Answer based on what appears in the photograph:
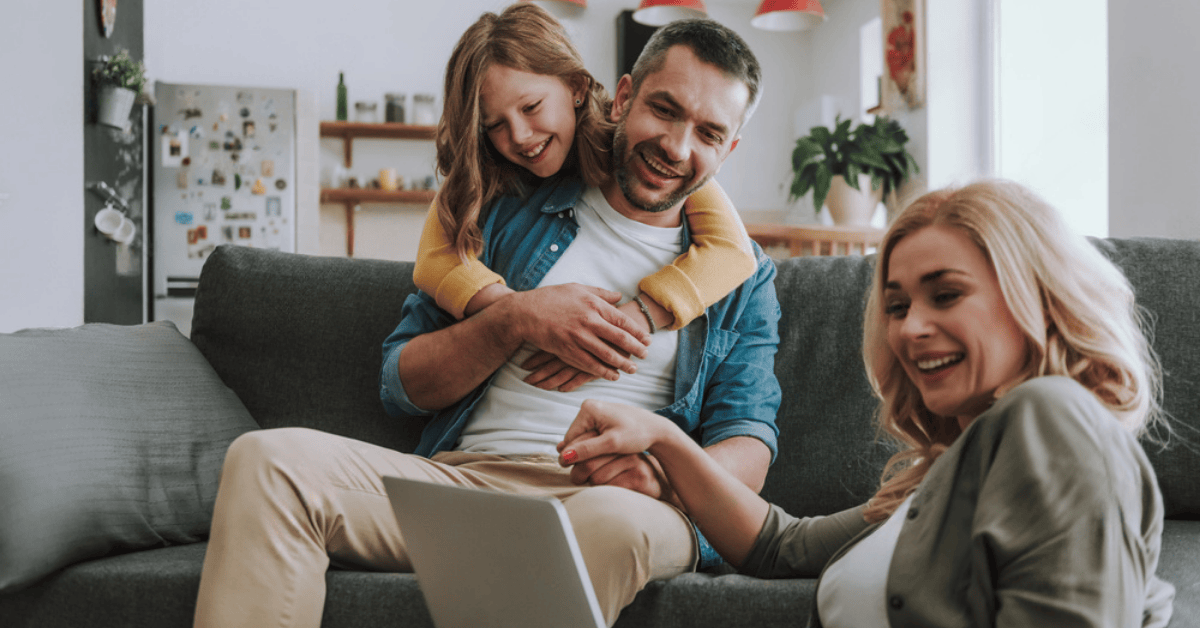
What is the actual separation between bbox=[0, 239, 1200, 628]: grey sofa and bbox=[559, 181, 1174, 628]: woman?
0.37 metres

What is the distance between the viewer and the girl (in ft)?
4.37

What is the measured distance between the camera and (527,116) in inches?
54.9

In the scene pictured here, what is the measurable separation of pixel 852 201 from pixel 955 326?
3.50 m

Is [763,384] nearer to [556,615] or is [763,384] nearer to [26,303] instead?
[556,615]

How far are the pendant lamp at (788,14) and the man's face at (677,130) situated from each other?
2492 mm

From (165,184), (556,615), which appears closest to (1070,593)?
(556,615)

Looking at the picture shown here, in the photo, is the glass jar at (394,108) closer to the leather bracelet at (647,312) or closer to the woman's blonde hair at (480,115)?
the woman's blonde hair at (480,115)

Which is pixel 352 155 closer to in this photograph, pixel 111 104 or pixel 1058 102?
pixel 111 104

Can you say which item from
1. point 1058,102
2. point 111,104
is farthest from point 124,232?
point 1058,102

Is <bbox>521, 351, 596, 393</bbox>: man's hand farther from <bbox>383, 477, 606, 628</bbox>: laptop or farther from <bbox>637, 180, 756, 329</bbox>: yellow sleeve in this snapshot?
<bbox>383, 477, 606, 628</bbox>: laptop

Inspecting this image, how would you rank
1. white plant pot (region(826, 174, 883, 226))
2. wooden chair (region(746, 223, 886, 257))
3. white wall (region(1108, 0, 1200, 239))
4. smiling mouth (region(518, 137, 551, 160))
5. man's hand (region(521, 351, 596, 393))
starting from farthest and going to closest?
white plant pot (region(826, 174, 883, 226)) → wooden chair (region(746, 223, 886, 257)) → white wall (region(1108, 0, 1200, 239)) → smiling mouth (region(518, 137, 551, 160)) → man's hand (region(521, 351, 596, 393))

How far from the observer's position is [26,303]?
3158 millimetres

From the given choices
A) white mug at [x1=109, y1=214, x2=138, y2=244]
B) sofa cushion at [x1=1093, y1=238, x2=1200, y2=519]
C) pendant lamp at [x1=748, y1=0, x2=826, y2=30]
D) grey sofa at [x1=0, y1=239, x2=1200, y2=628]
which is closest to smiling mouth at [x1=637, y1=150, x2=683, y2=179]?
grey sofa at [x1=0, y1=239, x2=1200, y2=628]

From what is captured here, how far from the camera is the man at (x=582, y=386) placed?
3.35 feet
